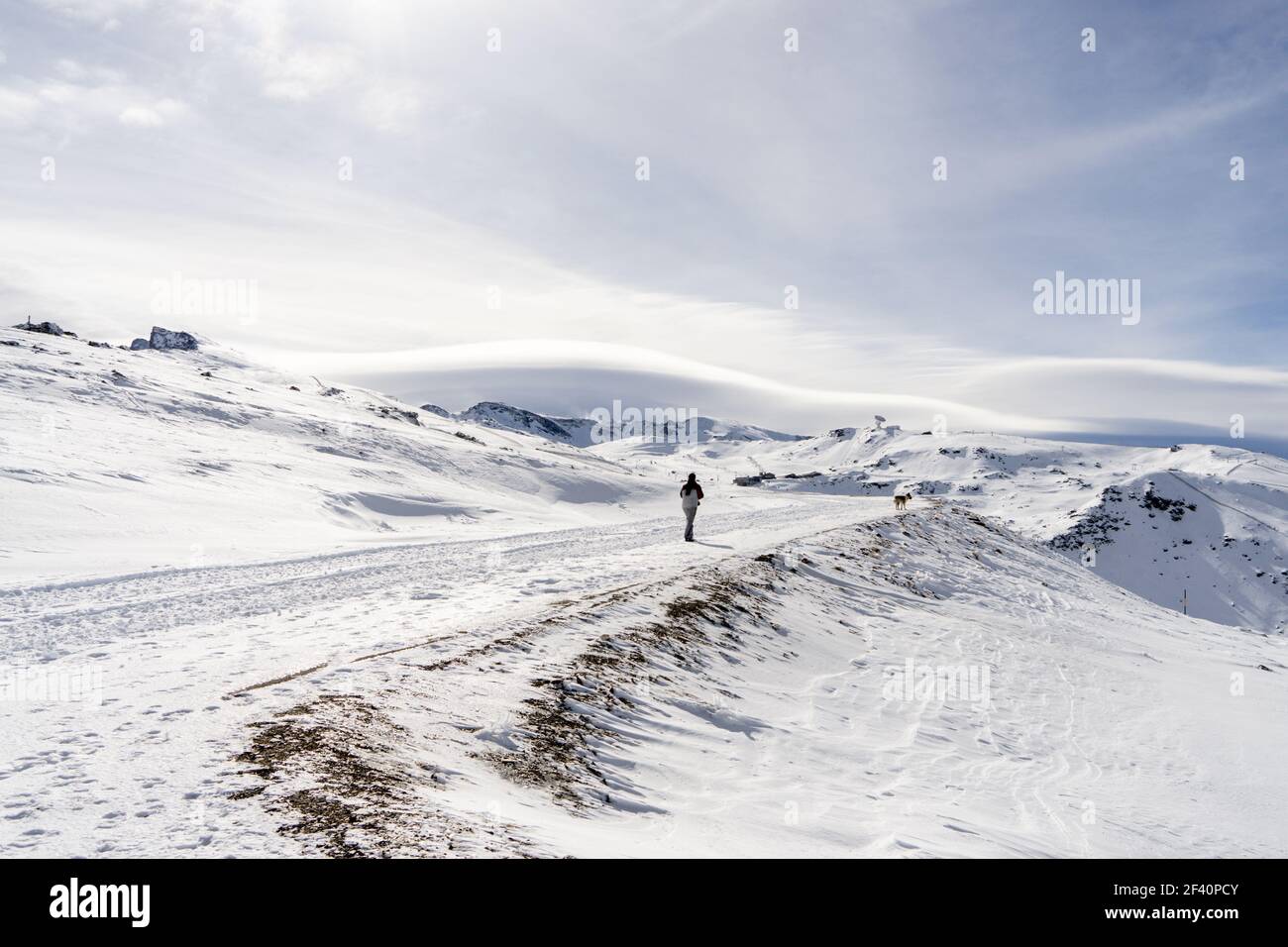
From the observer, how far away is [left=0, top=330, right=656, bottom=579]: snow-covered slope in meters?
20.2

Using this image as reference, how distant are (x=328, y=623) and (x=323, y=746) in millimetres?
5790

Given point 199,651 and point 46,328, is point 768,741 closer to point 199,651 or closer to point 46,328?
point 199,651

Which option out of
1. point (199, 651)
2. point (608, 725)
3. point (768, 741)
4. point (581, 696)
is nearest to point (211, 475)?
point (199, 651)

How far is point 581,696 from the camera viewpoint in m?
8.72

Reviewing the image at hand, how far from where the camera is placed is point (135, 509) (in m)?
24.0

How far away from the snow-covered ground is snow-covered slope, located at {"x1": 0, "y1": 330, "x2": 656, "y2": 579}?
13.9 inches

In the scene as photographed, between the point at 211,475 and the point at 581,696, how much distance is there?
3262 centimetres

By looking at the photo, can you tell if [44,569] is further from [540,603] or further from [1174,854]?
[1174,854]

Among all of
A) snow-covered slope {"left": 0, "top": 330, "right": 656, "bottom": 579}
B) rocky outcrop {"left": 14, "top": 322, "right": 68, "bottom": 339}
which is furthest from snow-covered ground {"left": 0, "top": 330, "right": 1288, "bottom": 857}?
rocky outcrop {"left": 14, "top": 322, "right": 68, "bottom": 339}

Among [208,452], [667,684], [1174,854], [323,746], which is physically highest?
[208,452]

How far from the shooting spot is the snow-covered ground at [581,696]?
528 centimetres

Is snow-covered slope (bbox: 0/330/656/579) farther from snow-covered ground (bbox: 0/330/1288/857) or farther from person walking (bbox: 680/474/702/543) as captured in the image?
person walking (bbox: 680/474/702/543)
